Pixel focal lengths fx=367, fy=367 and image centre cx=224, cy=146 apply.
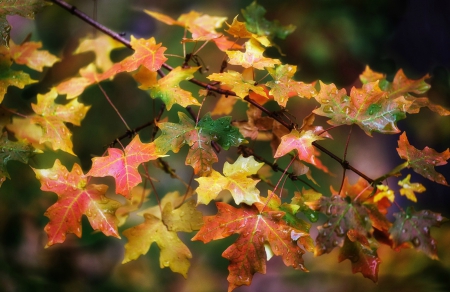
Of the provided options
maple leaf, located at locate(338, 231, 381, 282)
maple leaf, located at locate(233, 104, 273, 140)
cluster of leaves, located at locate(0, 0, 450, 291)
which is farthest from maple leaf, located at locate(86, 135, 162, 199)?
maple leaf, located at locate(338, 231, 381, 282)

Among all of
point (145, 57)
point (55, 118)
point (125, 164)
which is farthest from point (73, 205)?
point (145, 57)

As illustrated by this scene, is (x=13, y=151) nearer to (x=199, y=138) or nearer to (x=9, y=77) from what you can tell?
(x=9, y=77)

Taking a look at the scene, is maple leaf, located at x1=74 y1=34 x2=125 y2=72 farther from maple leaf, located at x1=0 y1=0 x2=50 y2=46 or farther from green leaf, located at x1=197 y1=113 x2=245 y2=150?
green leaf, located at x1=197 y1=113 x2=245 y2=150

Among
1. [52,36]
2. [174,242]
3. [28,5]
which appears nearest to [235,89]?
[174,242]

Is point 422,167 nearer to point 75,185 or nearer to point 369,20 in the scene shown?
point 75,185

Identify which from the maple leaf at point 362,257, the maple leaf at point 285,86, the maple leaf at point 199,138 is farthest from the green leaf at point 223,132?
the maple leaf at point 362,257

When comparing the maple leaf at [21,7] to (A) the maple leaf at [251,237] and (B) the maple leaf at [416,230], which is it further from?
(B) the maple leaf at [416,230]
